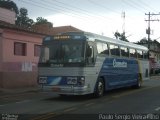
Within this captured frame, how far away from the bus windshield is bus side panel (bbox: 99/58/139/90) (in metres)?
2.31

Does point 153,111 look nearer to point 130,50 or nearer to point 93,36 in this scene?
point 93,36

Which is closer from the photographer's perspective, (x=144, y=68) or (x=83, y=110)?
(x=83, y=110)

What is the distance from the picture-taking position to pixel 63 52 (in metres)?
17.5

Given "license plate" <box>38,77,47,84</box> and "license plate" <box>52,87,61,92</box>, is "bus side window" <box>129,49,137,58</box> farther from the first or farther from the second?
"license plate" <box>52,87,61,92</box>

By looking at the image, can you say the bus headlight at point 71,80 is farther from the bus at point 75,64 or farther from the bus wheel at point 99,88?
the bus wheel at point 99,88

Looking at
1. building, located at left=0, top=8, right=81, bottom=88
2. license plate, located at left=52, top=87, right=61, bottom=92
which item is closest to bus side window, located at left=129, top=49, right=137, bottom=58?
building, located at left=0, top=8, right=81, bottom=88

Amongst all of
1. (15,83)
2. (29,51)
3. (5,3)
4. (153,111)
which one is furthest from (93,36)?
(5,3)

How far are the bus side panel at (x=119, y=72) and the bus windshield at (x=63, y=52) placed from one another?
2305 millimetres

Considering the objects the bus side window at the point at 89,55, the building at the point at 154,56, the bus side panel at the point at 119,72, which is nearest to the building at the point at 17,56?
the bus side panel at the point at 119,72

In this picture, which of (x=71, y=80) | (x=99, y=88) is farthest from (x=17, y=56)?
(x=71, y=80)

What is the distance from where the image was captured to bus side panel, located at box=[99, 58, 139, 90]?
783 inches

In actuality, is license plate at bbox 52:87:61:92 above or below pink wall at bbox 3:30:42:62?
below

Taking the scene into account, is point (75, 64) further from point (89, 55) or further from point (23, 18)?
point (23, 18)

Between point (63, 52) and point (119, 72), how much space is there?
5.44 metres
